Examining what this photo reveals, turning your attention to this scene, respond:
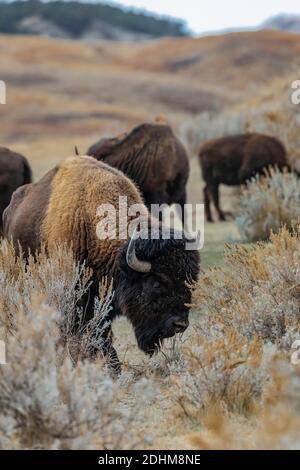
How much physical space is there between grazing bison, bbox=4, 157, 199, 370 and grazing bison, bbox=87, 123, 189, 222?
4.76 meters

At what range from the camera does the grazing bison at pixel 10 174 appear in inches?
460

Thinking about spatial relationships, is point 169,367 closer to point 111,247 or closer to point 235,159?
point 111,247

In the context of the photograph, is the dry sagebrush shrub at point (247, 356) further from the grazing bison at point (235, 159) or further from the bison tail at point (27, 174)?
the grazing bison at point (235, 159)

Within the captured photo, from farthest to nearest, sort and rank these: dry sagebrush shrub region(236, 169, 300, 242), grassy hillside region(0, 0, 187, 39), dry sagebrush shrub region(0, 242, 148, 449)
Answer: grassy hillside region(0, 0, 187, 39), dry sagebrush shrub region(236, 169, 300, 242), dry sagebrush shrub region(0, 242, 148, 449)

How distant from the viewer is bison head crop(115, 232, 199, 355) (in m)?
6.55

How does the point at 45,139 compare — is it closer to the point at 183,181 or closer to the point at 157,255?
the point at 183,181

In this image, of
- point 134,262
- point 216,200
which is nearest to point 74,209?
point 134,262

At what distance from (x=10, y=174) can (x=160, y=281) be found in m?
5.57

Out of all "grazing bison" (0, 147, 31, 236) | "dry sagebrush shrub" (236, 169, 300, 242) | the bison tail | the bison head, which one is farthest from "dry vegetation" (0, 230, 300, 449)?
"dry sagebrush shrub" (236, 169, 300, 242)

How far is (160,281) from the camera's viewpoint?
6.62 meters

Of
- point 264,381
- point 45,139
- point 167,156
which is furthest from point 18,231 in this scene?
point 45,139

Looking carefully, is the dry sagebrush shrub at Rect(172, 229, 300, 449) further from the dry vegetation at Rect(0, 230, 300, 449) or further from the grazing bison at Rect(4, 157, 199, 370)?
the grazing bison at Rect(4, 157, 199, 370)

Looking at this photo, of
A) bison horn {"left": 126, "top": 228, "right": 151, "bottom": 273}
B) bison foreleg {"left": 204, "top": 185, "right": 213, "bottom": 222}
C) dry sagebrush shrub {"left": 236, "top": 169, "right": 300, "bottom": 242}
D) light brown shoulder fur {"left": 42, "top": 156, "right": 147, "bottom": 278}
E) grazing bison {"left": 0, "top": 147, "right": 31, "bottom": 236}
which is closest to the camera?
bison horn {"left": 126, "top": 228, "right": 151, "bottom": 273}
